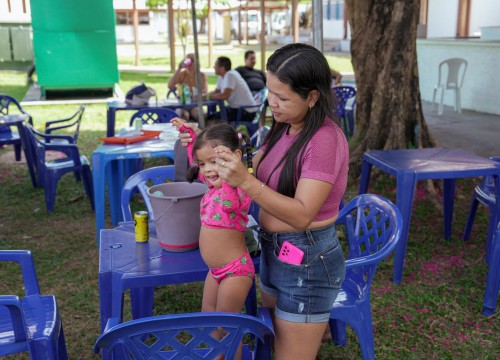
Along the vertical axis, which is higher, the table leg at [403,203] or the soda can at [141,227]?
the soda can at [141,227]

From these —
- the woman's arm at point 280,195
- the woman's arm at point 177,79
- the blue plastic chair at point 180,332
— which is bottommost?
the blue plastic chair at point 180,332

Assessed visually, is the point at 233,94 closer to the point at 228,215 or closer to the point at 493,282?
the point at 493,282

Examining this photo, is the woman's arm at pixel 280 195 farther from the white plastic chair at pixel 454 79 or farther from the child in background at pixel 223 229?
the white plastic chair at pixel 454 79

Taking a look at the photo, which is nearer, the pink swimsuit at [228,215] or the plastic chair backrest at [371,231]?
the pink swimsuit at [228,215]

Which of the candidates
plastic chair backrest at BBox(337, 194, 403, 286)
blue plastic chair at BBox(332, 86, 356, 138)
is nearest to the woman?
plastic chair backrest at BBox(337, 194, 403, 286)

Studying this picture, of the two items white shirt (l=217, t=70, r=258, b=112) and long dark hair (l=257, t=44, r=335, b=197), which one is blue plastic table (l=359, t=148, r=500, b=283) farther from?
white shirt (l=217, t=70, r=258, b=112)

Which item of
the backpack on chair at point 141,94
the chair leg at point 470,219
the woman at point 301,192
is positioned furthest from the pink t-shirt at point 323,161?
the backpack on chair at point 141,94

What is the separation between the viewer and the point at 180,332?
5.75 ft

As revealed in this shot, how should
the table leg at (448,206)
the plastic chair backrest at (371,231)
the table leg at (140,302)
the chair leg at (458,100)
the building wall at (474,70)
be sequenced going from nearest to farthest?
the plastic chair backrest at (371,231) → the table leg at (140,302) → the table leg at (448,206) → the building wall at (474,70) → the chair leg at (458,100)

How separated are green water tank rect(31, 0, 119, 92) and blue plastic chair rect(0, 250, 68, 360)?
11.1m

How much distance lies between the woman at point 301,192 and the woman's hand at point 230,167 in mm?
45

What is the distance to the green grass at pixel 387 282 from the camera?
3.25 meters

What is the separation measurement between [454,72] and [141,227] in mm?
9578

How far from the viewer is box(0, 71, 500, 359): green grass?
128 inches
